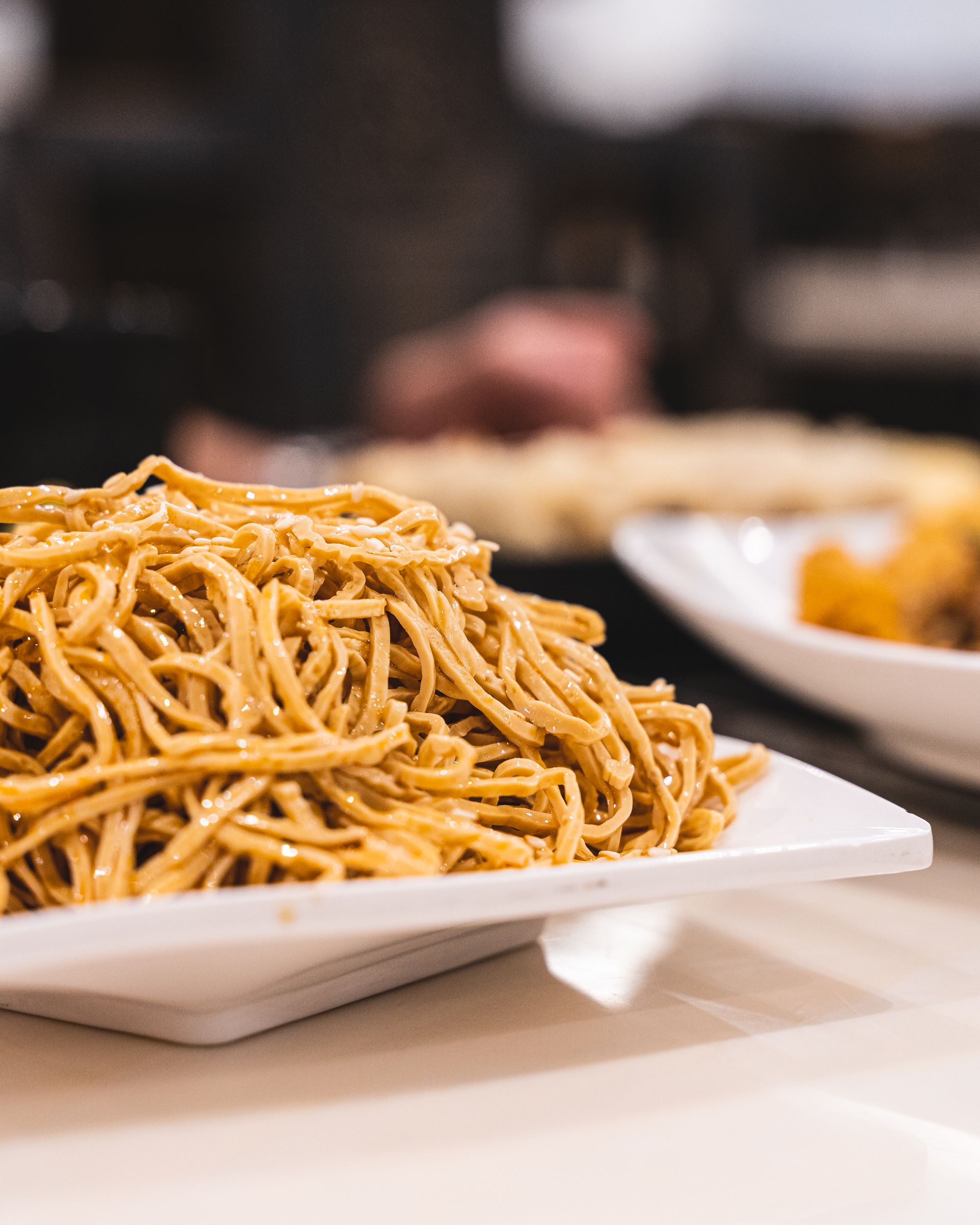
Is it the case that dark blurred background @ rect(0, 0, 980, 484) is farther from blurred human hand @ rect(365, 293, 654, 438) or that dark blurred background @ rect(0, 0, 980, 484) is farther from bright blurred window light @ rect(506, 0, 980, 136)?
blurred human hand @ rect(365, 293, 654, 438)

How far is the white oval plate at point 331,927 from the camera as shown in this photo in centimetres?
43

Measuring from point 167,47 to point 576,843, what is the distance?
451cm

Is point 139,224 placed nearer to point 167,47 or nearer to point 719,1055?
point 167,47

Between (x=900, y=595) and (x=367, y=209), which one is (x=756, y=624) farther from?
(x=367, y=209)

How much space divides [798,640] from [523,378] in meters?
1.74

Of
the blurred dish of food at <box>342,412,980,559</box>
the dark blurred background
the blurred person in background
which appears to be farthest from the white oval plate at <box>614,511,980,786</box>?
the dark blurred background

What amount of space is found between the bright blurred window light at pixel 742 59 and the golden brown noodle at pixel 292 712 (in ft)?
14.1

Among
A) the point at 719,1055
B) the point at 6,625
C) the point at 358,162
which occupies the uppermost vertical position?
the point at 358,162

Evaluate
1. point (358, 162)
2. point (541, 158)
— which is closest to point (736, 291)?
point (541, 158)

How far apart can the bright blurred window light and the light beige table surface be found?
4430mm

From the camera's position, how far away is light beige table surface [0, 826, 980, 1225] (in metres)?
0.46

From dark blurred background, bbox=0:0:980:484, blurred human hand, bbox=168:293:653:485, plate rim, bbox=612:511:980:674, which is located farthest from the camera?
A: dark blurred background, bbox=0:0:980:484

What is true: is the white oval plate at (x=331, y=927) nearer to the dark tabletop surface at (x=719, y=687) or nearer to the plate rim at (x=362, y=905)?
the plate rim at (x=362, y=905)

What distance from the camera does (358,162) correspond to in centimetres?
454
